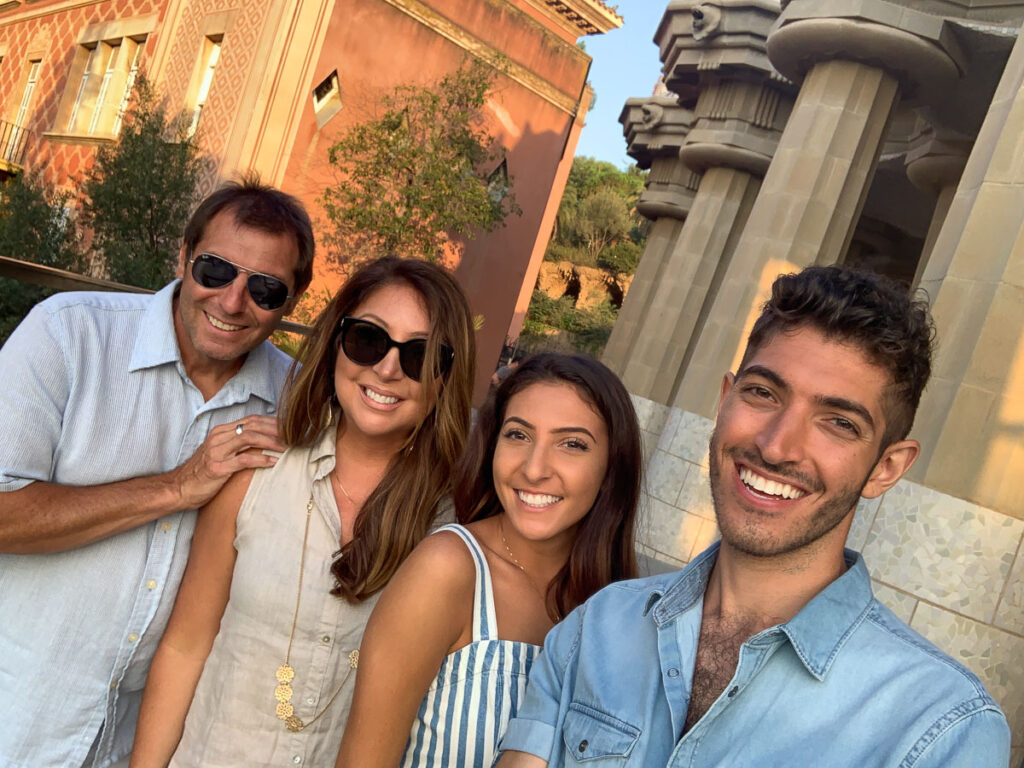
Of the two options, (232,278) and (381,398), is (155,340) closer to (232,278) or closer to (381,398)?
(232,278)

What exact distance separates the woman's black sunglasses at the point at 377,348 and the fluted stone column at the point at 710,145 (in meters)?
8.58

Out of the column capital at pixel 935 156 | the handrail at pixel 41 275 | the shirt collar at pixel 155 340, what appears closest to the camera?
the shirt collar at pixel 155 340

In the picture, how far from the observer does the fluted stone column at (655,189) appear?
41.5 ft

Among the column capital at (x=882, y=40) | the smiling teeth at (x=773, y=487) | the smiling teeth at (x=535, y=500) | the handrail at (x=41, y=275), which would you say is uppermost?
the column capital at (x=882, y=40)

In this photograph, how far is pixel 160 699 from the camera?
2.14 metres

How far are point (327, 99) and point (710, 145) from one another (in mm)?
7690

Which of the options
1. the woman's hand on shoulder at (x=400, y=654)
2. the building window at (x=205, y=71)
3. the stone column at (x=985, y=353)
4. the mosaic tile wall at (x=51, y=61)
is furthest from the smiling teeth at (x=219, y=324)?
the mosaic tile wall at (x=51, y=61)

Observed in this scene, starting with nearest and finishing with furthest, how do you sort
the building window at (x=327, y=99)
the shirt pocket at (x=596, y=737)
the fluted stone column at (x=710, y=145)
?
1. the shirt pocket at (x=596, y=737)
2. the fluted stone column at (x=710, y=145)
3. the building window at (x=327, y=99)

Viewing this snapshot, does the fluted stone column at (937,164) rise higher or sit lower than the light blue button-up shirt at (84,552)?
higher

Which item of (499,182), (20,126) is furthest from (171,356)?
(20,126)

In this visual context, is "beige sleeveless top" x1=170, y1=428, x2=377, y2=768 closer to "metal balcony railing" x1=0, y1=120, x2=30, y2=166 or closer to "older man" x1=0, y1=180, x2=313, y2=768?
"older man" x1=0, y1=180, x2=313, y2=768

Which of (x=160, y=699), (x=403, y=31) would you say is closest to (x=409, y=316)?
A: (x=160, y=699)

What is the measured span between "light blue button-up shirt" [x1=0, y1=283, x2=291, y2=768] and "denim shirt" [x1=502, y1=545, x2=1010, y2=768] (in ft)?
3.73

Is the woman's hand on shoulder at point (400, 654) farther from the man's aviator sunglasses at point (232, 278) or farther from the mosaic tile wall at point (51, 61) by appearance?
the mosaic tile wall at point (51, 61)
